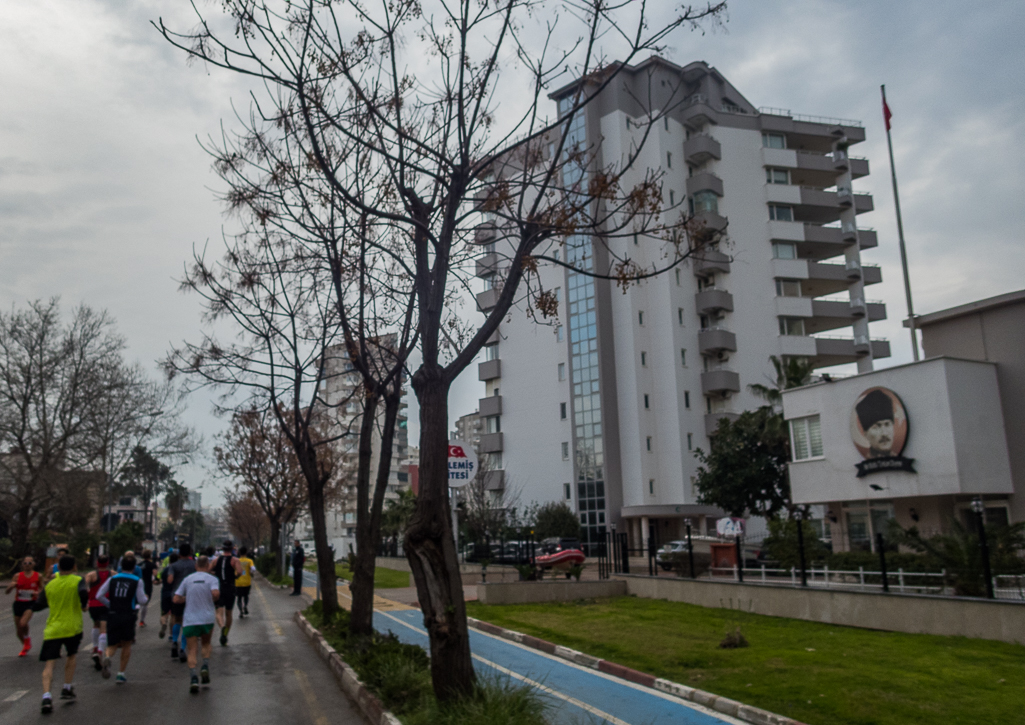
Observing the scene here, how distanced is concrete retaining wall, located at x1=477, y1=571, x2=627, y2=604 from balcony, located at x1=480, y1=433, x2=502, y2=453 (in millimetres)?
38697

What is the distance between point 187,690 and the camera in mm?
11281

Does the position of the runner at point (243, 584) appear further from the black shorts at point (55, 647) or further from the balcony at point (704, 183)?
the balcony at point (704, 183)

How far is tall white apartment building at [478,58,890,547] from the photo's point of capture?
181ft

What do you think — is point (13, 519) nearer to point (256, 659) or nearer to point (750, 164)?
point (256, 659)

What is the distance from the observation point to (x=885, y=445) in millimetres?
25688

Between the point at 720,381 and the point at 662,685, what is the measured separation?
153ft

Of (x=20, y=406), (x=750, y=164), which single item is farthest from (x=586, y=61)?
(x=750, y=164)

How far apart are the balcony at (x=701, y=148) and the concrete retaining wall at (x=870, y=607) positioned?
143 feet

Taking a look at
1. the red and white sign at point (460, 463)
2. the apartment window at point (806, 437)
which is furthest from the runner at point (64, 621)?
the apartment window at point (806, 437)

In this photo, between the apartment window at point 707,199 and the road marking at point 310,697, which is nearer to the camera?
the road marking at point 310,697

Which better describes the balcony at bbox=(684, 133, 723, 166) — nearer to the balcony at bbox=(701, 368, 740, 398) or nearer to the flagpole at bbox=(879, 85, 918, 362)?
the balcony at bbox=(701, 368, 740, 398)

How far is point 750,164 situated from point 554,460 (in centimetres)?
2546

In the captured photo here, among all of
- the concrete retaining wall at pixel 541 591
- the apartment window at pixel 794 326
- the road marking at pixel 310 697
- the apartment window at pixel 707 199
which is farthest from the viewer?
the apartment window at pixel 794 326

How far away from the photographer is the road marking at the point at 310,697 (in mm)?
9466
